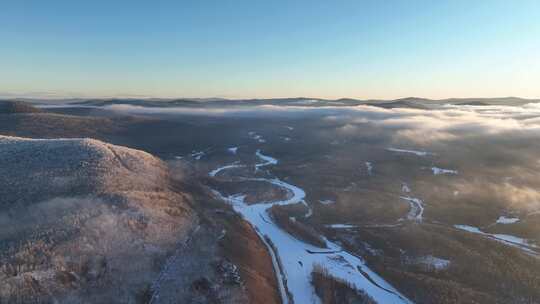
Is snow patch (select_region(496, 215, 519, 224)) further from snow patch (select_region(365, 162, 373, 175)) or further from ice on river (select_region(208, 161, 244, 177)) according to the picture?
ice on river (select_region(208, 161, 244, 177))

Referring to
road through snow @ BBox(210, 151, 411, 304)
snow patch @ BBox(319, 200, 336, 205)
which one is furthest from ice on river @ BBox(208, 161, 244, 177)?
road through snow @ BBox(210, 151, 411, 304)

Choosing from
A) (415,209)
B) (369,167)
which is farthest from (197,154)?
(415,209)

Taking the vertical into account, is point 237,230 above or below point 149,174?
below

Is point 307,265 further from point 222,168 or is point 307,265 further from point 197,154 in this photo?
point 197,154

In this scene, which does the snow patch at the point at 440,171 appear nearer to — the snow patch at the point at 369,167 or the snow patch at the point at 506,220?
the snow patch at the point at 369,167

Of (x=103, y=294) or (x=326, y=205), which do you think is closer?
(x=103, y=294)

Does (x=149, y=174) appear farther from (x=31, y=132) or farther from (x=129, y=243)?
(x=31, y=132)

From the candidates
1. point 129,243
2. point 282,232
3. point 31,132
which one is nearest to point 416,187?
point 282,232

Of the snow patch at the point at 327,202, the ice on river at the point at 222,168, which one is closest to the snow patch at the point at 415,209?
the snow patch at the point at 327,202
